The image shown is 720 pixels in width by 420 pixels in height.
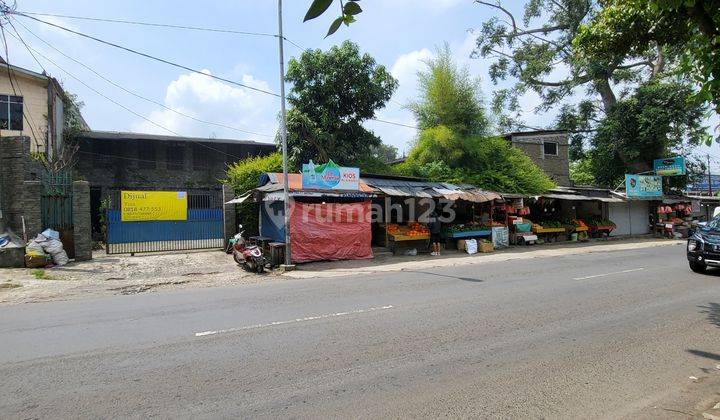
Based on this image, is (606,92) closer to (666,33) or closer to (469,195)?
(469,195)

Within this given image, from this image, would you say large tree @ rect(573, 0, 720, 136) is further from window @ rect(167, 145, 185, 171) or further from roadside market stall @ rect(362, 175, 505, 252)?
window @ rect(167, 145, 185, 171)

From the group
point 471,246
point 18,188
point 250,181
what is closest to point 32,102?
point 18,188

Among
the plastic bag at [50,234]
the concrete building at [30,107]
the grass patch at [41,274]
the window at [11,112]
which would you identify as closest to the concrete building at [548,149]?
the plastic bag at [50,234]

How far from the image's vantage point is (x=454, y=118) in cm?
2420

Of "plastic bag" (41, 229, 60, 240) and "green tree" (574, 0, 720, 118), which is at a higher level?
"green tree" (574, 0, 720, 118)

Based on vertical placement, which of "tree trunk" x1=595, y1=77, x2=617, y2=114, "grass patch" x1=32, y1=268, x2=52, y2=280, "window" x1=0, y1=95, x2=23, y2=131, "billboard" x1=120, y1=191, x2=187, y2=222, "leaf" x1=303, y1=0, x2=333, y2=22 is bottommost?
"grass patch" x1=32, y1=268, x2=52, y2=280

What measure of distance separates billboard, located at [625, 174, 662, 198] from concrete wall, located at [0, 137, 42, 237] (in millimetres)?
29637

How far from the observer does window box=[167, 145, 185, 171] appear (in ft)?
88.8

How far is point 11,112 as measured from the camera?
20.8 m

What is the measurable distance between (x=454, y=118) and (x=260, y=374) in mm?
21702

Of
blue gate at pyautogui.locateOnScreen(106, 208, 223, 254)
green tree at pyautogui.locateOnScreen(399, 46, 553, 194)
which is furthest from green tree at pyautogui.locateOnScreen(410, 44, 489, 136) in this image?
blue gate at pyautogui.locateOnScreen(106, 208, 223, 254)

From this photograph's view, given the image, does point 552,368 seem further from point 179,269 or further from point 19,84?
point 19,84

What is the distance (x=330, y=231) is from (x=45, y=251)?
29.0 feet

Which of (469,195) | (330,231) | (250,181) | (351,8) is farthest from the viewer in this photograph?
(250,181)
